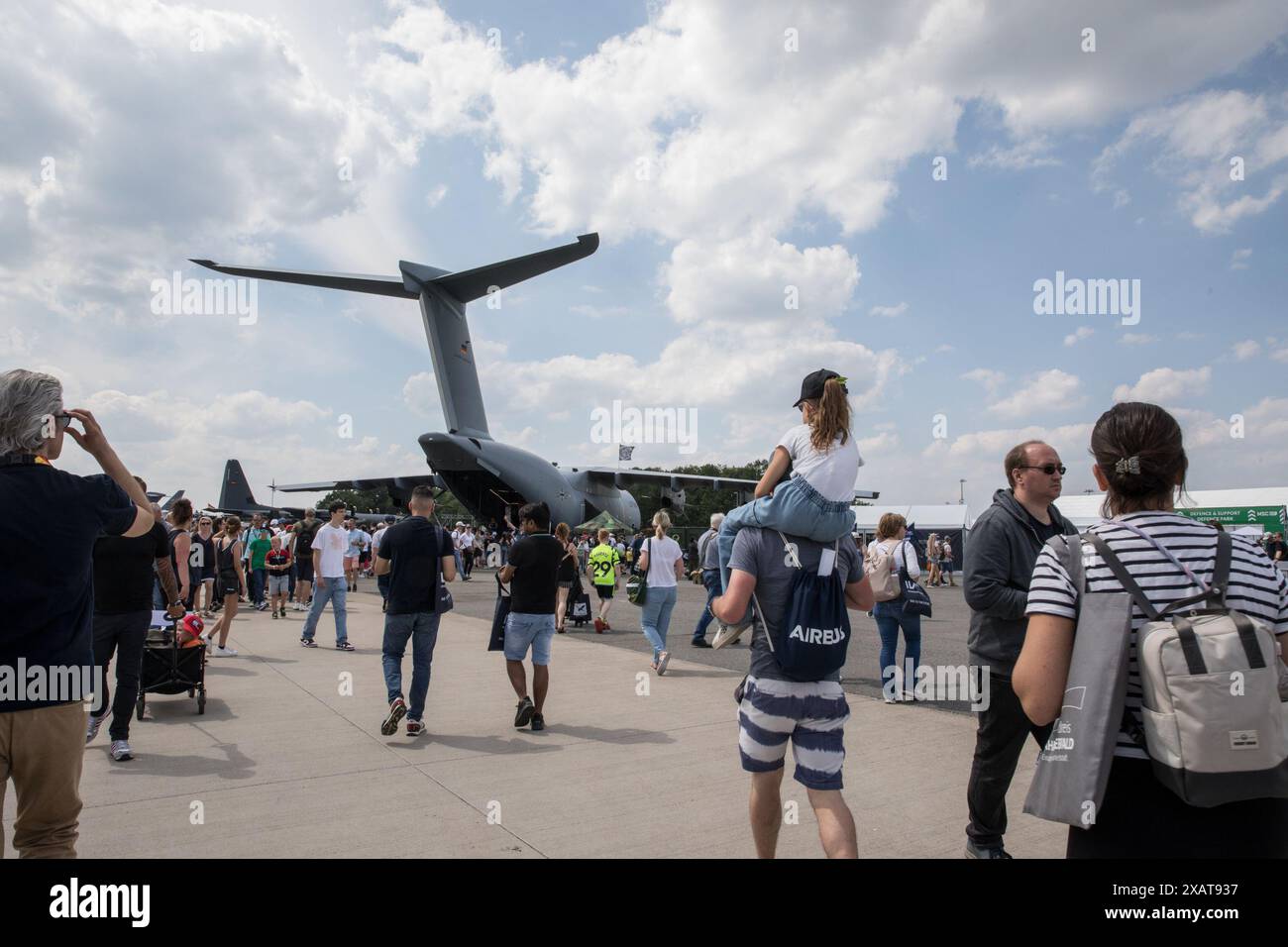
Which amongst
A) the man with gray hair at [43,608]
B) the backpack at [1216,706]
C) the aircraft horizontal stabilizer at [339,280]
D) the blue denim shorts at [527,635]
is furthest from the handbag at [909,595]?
the aircraft horizontal stabilizer at [339,280]

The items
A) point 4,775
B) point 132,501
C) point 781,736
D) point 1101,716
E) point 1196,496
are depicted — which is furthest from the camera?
point 1196,496

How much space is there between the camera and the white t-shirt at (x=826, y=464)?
2.99 m

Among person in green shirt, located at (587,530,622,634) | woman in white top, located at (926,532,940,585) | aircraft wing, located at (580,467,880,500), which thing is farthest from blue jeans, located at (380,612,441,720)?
aircraft wing, located at (580,467,880,500)

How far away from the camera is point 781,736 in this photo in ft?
9.64

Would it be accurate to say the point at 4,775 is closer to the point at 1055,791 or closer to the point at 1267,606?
the point at 1055,791

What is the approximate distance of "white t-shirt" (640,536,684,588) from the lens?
31.1ft

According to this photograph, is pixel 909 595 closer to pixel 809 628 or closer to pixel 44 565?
pixel 809 628

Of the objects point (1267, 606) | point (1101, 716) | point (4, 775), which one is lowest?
point (4, 775)

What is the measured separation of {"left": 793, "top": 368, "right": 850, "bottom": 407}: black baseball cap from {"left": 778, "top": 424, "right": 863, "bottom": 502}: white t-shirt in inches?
5.0

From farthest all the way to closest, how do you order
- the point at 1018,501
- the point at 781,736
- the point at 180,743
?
1. the point at 180,743
2. the point at 1018,501
3. the point at 781,736
